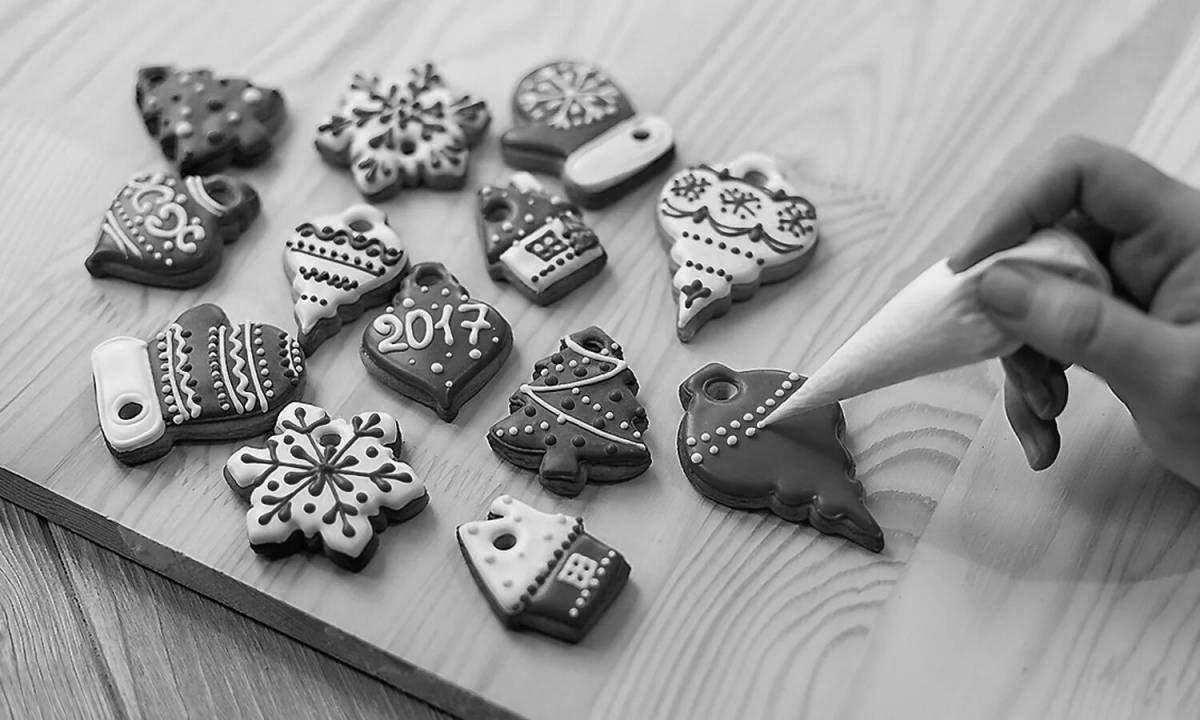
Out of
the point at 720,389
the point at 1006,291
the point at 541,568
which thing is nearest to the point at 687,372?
the point at 720,389

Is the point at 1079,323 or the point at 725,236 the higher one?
the point at 1079,323

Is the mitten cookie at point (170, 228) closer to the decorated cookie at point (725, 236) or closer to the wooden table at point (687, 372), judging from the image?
the wooden table at point (687, 372)

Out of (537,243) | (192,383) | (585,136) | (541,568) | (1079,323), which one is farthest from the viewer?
(585,136)

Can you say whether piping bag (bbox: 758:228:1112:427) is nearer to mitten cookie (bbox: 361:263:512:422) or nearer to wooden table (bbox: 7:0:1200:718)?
wooden table (bbox: 7:0:1200:718)

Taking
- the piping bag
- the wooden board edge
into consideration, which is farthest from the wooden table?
the piping bag

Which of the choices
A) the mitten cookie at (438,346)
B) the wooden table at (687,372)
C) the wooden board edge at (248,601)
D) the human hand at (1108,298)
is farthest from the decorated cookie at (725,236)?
the wooden board edge at (248,601)

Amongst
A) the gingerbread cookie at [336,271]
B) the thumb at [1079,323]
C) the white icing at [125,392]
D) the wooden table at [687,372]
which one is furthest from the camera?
the gingerbread cookie at [336,271]

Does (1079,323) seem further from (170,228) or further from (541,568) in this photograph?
(170,228)
